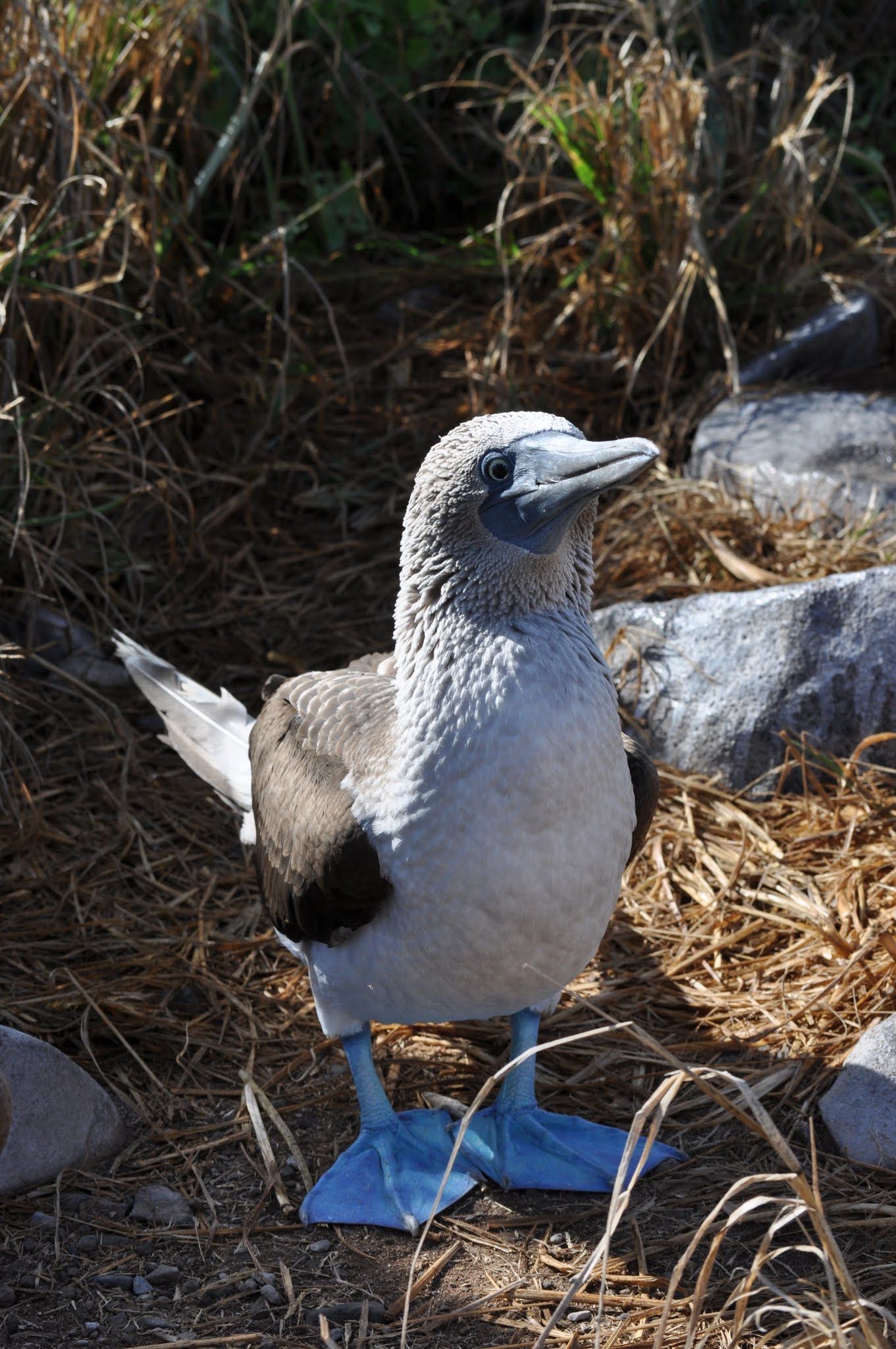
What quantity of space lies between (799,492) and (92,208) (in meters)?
2.54

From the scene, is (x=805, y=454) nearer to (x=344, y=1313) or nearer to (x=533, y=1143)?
(x=533, y=1143)

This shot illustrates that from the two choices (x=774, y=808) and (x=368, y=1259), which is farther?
(x=774, y=808)

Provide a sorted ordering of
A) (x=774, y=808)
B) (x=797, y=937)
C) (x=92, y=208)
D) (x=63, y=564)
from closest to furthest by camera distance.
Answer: (x=797, y=937), (x=774, y=808), (x=63, y=564), (x=92, y=208)

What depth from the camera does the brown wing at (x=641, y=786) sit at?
3.16 metres

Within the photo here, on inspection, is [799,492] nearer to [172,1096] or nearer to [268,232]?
[268,232]

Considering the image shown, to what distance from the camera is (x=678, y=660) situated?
4.23m

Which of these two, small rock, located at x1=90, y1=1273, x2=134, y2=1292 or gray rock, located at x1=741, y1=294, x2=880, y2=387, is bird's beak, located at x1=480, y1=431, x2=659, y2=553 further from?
gray rock, located at x1=741, y1=294, x2=880, y2=387

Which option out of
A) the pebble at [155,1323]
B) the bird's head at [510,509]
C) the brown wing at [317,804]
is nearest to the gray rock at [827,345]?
the brown wing at [317,804]

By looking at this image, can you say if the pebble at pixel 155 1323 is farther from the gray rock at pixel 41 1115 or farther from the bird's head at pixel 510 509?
the bird's head at pixel 510 509

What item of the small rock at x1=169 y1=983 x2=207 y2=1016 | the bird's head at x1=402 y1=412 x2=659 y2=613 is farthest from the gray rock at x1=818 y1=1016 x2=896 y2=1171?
the small rock at x1=169 y1=983 x2=207 y2=1016

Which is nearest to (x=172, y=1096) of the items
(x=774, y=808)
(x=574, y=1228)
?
(x=574, y=1228)

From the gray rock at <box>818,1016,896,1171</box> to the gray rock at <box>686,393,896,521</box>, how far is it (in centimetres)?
214

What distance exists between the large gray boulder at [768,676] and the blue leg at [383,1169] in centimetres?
142

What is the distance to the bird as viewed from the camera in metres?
2.61
